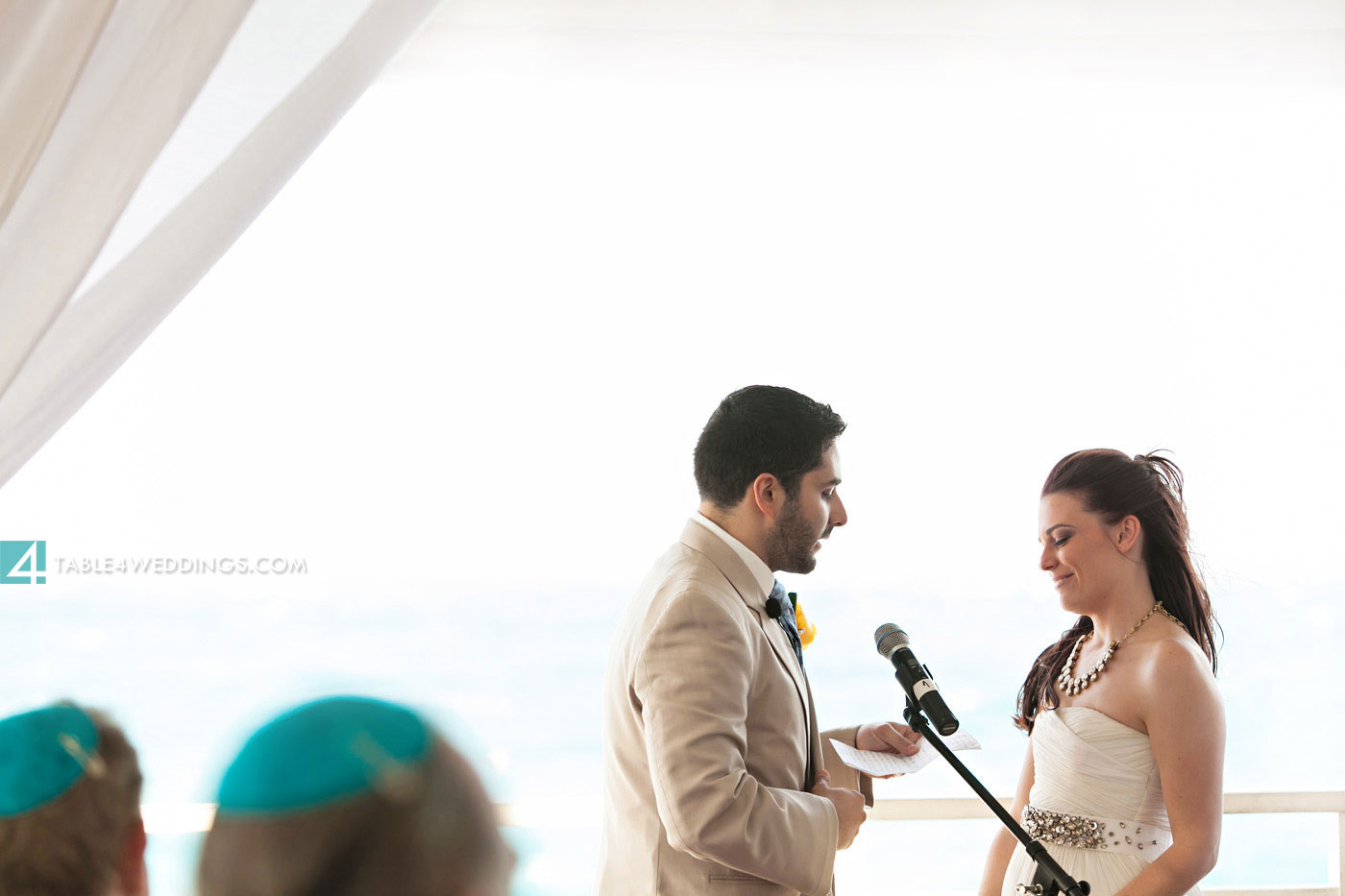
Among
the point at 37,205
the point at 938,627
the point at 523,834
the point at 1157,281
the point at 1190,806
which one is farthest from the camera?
the point at 938,627

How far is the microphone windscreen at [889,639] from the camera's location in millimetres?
1645

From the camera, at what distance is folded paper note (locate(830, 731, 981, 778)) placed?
1.67 meters

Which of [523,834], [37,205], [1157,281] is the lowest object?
[523,834]

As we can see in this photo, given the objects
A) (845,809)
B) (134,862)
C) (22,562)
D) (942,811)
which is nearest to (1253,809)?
(942,811)

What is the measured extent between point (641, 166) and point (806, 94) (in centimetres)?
470

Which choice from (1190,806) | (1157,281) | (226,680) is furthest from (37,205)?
(226,680)

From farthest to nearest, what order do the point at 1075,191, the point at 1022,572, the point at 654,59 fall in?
1. the point at 1022,572
2. the point at 1075,191
3. the point at 654,59

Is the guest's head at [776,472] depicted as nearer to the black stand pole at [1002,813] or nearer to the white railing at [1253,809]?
the black stand pole at [1002,813]

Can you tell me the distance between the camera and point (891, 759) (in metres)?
1.76

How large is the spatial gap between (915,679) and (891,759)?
0.27 meters

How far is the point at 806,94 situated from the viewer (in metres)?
3.16

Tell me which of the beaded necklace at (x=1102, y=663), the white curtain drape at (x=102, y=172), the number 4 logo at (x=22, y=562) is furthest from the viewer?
the number 4 logo at (x=22, y=562)

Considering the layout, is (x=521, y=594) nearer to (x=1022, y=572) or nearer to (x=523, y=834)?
(x=1022, y=572)

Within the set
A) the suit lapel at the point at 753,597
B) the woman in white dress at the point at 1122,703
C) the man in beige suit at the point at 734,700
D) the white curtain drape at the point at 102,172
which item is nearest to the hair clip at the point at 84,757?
the white curtain drape at the point at 102,172
